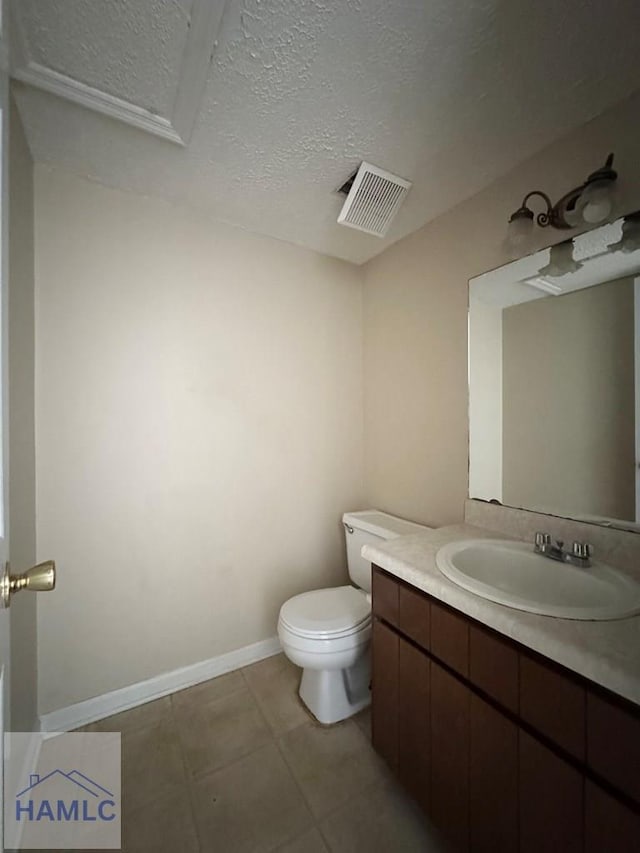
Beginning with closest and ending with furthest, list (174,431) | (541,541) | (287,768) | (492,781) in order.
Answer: (492,781)
(541,541)
(287,768)
(174,431)

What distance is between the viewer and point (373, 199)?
1463mm

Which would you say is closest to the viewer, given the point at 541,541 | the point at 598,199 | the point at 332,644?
the point at 598,199

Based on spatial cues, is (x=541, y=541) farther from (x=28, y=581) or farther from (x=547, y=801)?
(x=28, y=581)

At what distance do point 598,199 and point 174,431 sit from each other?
5.97ft

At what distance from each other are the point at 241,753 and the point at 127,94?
2.38 m

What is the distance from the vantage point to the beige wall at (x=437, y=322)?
114cm

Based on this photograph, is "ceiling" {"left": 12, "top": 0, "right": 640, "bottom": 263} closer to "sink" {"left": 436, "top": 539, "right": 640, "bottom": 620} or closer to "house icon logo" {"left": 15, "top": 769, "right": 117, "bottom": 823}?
"sink" {"left": 436, "top": 539, "right": 640, "bottom": 620}

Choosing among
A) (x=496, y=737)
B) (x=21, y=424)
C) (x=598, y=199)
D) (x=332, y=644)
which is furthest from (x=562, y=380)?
(x=21, y=424)

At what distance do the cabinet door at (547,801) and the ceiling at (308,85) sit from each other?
1768mm

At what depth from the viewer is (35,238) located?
1311mm

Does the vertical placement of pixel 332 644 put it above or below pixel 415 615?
below

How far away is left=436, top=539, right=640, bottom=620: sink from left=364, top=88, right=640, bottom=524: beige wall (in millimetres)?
377

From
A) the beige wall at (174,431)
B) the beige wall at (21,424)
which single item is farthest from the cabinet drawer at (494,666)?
the beige wall at (21,424)

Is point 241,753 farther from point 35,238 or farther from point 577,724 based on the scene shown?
point 35,238
